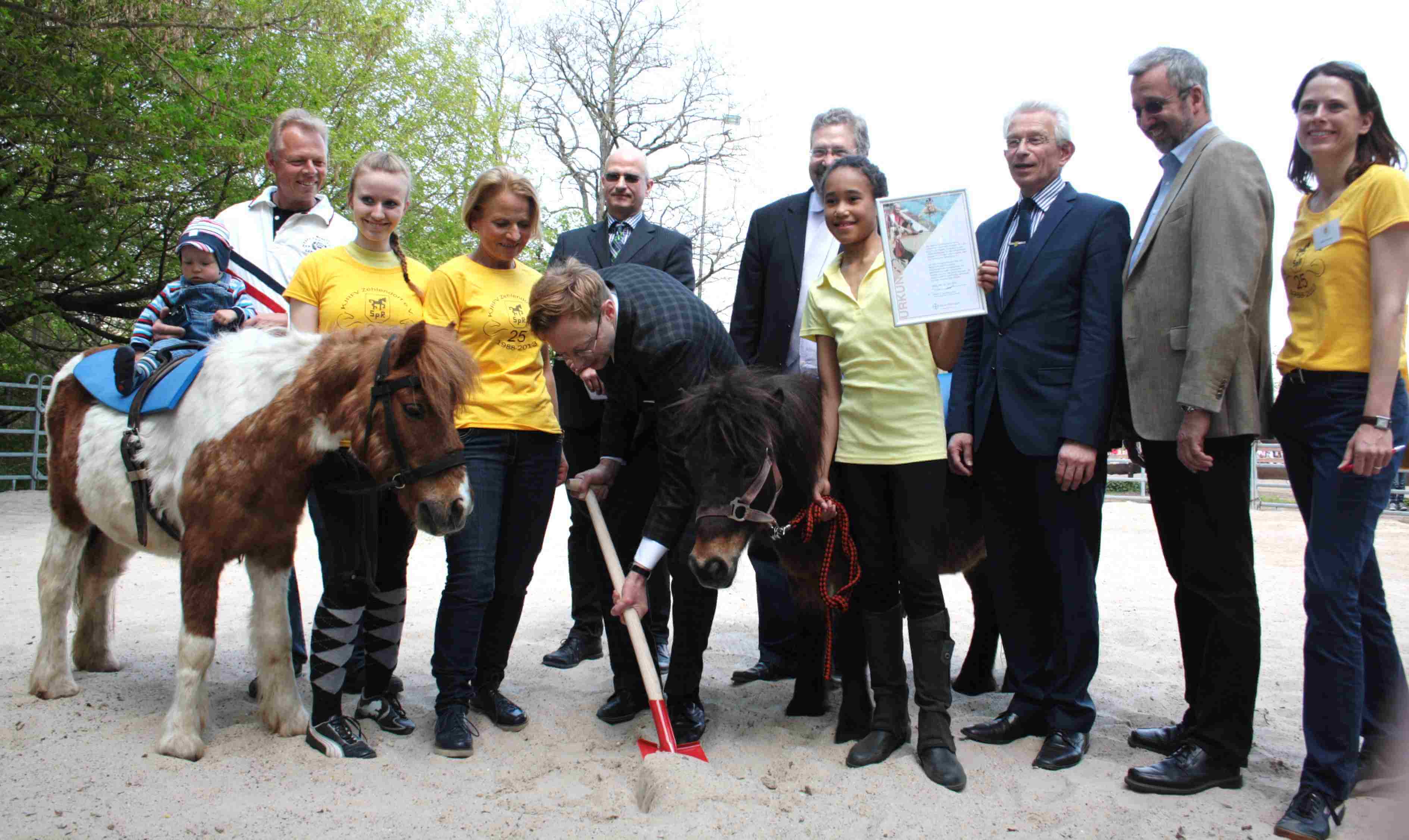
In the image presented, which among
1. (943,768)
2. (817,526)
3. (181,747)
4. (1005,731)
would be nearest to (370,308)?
(181,747)

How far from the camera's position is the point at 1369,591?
301cm

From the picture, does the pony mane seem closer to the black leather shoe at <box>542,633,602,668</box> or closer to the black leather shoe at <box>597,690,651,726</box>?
the black leather shoe at <box>597,690,651,726</box>

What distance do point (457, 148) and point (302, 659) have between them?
16671mm

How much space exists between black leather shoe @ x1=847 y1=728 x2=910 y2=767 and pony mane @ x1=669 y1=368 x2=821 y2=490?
94 cm

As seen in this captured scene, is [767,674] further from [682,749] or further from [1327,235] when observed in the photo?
[1327,235]

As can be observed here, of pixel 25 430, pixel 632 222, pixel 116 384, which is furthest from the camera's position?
pixel 25 430

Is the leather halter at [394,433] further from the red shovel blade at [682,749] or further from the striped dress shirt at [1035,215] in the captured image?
the striped dress shirt at [1035,215]

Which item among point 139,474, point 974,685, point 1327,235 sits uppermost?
point 1327,235

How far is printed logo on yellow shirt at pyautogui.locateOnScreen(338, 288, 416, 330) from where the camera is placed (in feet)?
11.7

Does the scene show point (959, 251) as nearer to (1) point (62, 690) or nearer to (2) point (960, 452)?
(2) point (960, 452)

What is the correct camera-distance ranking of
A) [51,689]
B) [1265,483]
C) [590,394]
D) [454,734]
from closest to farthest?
[454,734] → [51,689] → [590,394] → [1265,483]

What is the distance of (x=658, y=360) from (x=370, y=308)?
118 cm

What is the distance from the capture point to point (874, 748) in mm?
3289

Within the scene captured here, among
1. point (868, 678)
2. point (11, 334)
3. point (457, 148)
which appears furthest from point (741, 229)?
point (868, 678)
